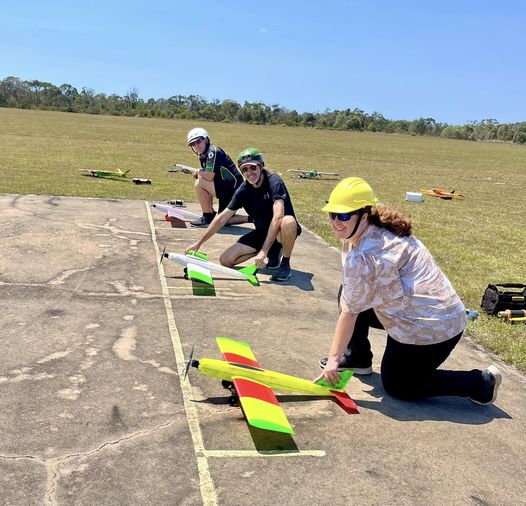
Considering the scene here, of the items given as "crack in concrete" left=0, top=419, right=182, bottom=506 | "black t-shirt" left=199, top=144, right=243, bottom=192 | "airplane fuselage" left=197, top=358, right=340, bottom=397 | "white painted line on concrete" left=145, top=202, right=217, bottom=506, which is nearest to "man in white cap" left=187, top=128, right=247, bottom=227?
"black t-shirt" left=199, top=144, right=243, bottom=192

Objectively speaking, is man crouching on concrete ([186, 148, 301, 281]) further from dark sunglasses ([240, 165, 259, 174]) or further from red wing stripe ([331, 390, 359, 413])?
red wing stripe ([331, 390, 359, 413])

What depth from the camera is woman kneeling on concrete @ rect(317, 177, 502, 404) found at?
3.88m

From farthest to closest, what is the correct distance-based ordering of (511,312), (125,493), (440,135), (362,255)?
(440,135)
(511,312)
(362,255)
(125,493)

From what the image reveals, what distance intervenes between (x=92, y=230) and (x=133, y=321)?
440 centimetres

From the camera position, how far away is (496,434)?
13.3 ft

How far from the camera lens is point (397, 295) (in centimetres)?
400

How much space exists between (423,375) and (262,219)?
409cm

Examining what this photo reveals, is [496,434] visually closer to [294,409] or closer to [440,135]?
[294,409]

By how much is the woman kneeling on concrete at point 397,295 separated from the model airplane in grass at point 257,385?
244 mm

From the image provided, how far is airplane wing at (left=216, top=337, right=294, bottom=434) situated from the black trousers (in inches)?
40.9

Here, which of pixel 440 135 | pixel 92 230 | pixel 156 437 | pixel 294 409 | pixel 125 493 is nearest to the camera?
pixel 125 493

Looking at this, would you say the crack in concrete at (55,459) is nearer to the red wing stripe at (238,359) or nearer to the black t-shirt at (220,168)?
the red wing stripe at (238,359)

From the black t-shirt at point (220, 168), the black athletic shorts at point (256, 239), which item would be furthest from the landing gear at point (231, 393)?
the black t-shirt at point (220, 168)

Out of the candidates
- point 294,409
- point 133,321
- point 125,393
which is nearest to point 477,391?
point 294,409
